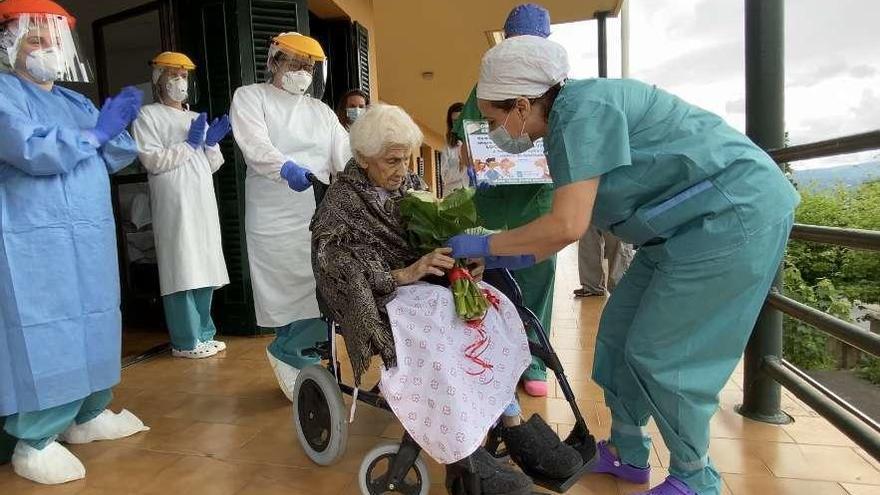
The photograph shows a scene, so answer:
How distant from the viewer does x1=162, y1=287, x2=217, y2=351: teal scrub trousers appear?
3289 mm

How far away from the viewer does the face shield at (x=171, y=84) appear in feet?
10.4

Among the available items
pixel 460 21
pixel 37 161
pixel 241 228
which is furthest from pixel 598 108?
pixel 460 21

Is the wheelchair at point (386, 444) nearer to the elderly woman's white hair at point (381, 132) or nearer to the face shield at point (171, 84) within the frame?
the elderly woman's white hair at point (381, 132)

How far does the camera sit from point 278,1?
3.57 metres

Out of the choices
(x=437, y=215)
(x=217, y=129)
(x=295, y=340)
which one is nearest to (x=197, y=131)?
(x=217, y=129)

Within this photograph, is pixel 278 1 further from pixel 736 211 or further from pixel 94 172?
pixel 736 211

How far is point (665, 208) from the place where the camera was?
145 centimetres

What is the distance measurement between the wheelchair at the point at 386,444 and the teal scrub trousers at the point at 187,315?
4.93 ft

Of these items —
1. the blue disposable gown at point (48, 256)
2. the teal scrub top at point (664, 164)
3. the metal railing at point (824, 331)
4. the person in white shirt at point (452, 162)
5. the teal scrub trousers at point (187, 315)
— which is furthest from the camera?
the person in white shirt at point (452, 162)

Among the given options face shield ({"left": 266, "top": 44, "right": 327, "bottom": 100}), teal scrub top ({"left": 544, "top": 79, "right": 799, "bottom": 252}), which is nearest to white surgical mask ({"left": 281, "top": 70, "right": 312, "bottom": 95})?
face shield ({"left": 266, "top": 44, "right": 327, "bottom": 100})

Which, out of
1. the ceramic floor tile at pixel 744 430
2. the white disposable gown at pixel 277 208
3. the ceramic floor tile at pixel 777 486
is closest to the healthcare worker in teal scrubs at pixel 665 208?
the ceramic floor tile at pixel 777 486

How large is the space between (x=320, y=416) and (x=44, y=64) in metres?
1.45

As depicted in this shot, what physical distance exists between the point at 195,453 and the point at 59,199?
0.98m

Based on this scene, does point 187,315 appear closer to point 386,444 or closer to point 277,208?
point 277,208
